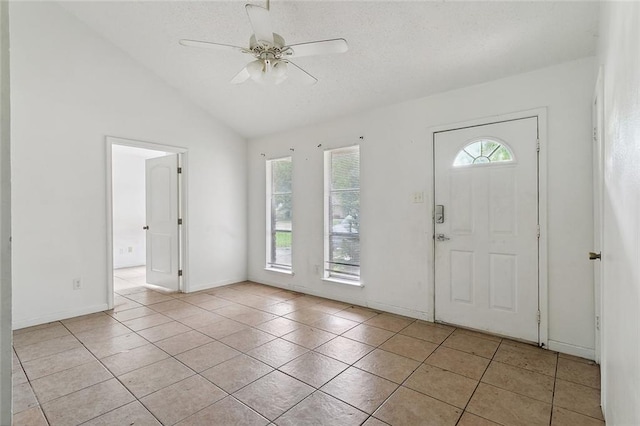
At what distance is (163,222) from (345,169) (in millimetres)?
2952

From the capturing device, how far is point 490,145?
3.12 m

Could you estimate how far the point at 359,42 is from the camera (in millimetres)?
2939

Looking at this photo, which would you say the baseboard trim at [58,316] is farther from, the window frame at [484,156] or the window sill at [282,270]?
the window frame at [484,156]

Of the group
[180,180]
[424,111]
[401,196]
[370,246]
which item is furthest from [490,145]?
[180,180]

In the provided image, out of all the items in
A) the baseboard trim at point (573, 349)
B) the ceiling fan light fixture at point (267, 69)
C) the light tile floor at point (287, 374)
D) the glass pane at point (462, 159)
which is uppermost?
the ceiling fan light fixture at point (267, 69)

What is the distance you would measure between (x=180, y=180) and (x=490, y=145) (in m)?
4.09

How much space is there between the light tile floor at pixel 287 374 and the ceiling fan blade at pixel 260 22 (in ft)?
7.77

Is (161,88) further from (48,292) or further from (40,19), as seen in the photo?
(48,292)

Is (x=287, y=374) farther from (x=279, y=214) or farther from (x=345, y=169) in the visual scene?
(x=279, y=214)

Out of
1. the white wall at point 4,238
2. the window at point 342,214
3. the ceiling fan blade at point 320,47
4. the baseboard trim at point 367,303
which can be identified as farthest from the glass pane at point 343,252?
the white wall at point 4,238

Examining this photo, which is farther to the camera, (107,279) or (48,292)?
(107,279)

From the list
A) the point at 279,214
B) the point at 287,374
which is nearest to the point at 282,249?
the point at 279,214

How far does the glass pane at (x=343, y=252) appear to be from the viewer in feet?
13.8

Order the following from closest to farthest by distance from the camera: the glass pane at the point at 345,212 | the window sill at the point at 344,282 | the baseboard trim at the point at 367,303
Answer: the baseboard trim at the point at 367,303 < the window sill at the point at 344,282 < the glass pane at the point at 345,212
